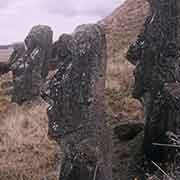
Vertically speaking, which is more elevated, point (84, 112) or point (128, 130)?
point (84, 112)

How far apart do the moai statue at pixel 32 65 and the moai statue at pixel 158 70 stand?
658 centimetres

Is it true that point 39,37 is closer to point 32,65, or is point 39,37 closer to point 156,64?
point 32,65

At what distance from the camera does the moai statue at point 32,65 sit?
17.0 meters

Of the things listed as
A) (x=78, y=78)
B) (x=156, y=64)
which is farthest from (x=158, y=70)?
(x=78, y=78)

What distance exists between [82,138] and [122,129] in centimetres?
363

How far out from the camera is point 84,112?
7.82 meters

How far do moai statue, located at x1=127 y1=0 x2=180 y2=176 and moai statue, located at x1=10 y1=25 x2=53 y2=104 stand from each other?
6.58 metres

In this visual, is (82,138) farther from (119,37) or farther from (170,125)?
(119,37)

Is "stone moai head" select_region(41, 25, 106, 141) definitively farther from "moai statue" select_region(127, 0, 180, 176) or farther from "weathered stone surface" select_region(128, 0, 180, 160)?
"weathered stone surface" select_region(128, 0, 180, 160)

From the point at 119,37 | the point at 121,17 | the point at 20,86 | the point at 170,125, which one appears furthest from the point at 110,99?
the point at 121,17

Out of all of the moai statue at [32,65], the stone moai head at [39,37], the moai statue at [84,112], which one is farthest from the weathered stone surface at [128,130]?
the stone moai head at [39,37]

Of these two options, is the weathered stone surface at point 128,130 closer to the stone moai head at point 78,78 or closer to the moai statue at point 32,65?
the stone moai head at point 78,78

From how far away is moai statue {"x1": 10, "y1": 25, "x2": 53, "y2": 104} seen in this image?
55.7 ft

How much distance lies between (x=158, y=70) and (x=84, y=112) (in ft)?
8.45
